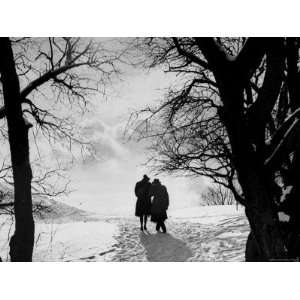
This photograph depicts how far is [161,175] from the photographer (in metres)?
4.90

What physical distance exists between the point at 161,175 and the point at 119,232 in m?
1.02

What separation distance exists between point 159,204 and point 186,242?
0.61 meters

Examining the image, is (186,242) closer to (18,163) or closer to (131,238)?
(131,238)

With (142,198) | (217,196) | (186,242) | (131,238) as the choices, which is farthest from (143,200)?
(217,196)

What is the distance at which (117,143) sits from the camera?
486 centimetres

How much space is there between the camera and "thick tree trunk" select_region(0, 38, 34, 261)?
4.16m

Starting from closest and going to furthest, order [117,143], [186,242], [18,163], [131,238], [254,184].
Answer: [254,184] < [18,163] < [117,143] < [186,242] < [131,238]

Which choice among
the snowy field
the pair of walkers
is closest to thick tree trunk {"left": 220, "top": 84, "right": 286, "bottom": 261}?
the snowy field

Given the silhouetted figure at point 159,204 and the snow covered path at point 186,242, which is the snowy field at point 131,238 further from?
the silhouetted figure at point 159,204
